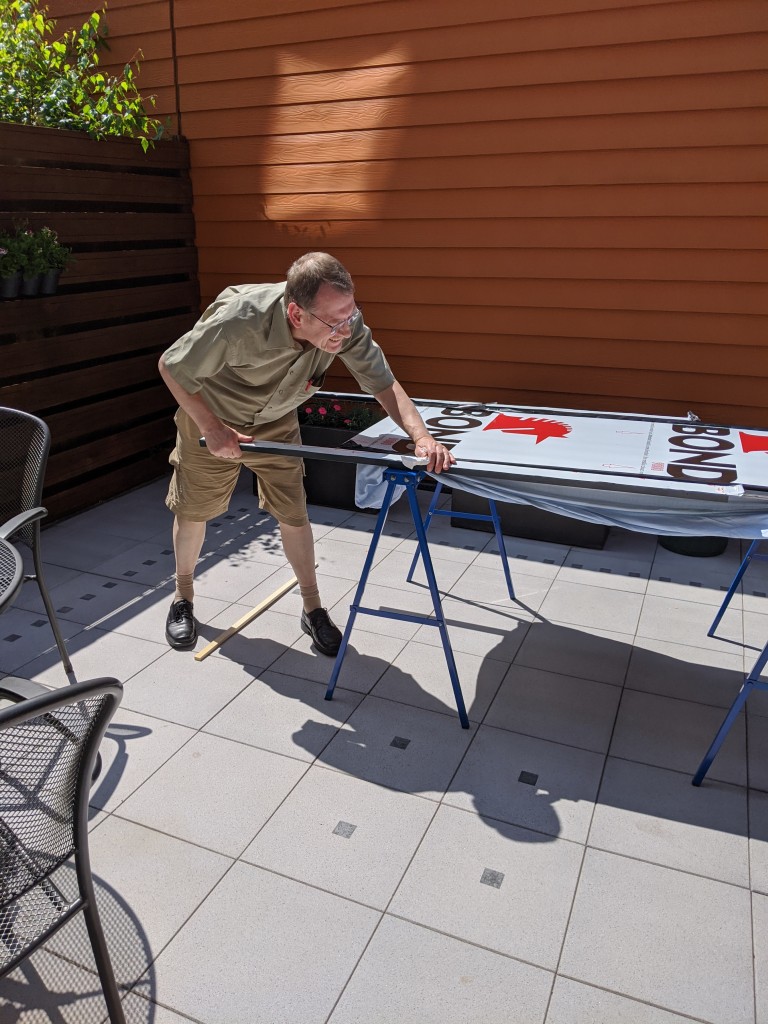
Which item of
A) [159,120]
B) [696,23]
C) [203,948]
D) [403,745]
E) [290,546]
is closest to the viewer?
[203,948]

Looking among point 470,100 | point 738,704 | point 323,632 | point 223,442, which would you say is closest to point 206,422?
point 223,442

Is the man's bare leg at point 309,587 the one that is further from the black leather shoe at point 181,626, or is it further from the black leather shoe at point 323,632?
the black leather shoe at point 181,626

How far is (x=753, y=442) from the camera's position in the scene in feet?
9.81

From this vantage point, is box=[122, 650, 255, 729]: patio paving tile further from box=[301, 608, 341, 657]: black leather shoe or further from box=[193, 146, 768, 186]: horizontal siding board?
box=[193, 146, 768, 186]: horizontal siding board

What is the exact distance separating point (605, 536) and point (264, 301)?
2.59 meters

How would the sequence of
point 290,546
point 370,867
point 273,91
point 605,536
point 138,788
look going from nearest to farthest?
1. point 370,867
2. point 138,788
3. point 290,546
4. point 605,536
5. point 273,91

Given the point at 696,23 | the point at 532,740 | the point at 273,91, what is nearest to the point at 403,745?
the point at 532,740

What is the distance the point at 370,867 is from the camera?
206cm

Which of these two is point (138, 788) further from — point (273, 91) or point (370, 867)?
point (273, 91)

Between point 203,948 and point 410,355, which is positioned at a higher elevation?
point 410,355

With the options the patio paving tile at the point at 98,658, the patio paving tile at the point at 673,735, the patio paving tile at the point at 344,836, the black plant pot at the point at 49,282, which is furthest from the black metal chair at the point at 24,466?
the patio paving tile at the point at 673,735

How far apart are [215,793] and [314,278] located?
165cm

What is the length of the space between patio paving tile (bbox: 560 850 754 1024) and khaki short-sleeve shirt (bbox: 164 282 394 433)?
1.83 metres

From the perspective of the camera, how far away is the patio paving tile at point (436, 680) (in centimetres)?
279
